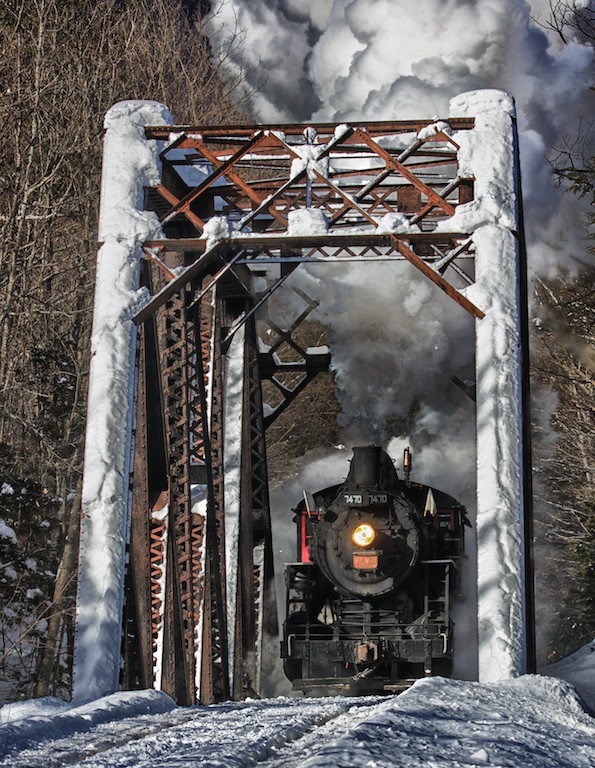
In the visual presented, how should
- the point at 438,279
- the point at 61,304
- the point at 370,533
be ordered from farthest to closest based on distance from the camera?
the point at 61,304, the point at 370,533, the point at 438,279

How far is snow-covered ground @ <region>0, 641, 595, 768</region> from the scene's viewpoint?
18.4ft

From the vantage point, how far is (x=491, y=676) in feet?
34.7

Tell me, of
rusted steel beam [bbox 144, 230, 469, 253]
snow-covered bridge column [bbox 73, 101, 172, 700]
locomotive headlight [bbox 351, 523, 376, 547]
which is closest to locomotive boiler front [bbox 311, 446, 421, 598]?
locomotive headlight [bbox 351, 523, 376, 547]

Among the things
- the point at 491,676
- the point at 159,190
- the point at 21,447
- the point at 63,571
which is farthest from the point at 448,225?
the point at 21,447

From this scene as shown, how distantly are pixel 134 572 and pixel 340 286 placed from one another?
3598cm

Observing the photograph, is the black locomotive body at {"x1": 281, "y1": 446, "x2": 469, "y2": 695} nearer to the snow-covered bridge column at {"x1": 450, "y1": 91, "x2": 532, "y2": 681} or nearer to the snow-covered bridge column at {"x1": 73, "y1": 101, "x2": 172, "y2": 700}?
the snow-covered bridge column at {"x1": 450, "y1": 91, "x2": 532, "y2": 681}

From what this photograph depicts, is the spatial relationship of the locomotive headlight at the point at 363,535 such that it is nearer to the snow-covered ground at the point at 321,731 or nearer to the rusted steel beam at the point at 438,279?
the rusted steel beam at the point at 438,279

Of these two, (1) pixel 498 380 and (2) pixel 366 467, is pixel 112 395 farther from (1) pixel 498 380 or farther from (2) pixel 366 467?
(2) pixel 366 467

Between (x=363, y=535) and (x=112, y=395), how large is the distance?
581 centimetres

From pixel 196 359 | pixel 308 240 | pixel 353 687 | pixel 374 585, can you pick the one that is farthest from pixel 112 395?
pixel 374 585

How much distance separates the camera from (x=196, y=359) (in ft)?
41.4

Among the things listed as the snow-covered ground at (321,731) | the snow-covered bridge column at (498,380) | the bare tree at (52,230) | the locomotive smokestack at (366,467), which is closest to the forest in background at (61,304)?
the bare tree at (52,230)

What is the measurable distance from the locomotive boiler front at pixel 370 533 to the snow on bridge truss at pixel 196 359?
351cm

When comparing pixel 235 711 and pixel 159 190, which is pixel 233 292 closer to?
pixel 159 190
